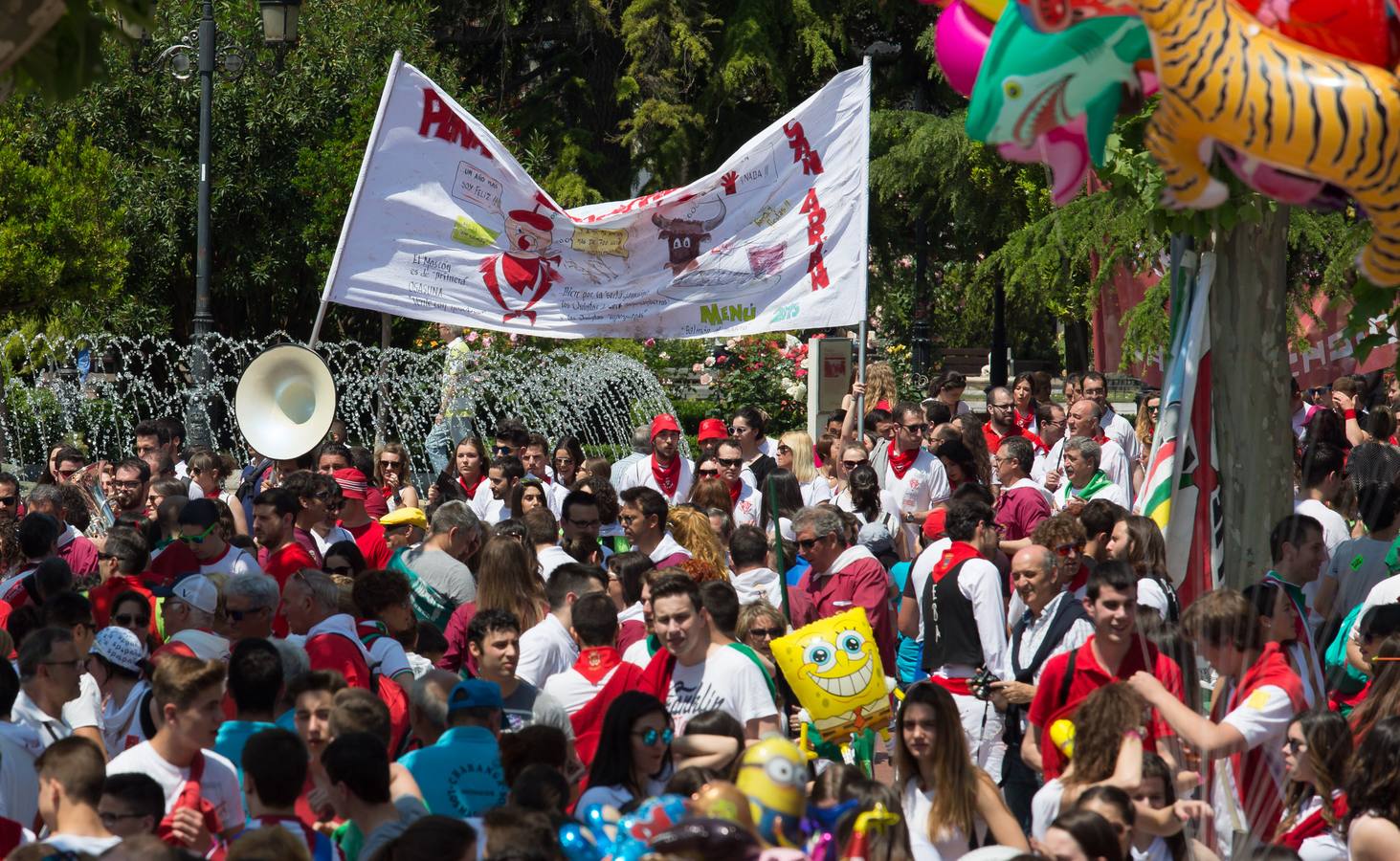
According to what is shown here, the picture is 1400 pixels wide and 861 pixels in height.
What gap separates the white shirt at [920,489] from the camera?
11.4 m

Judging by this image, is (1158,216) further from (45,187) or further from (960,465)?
(45,187)

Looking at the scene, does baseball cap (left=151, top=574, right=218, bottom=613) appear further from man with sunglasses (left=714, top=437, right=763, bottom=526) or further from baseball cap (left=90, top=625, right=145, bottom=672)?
man with sunglasses (left=714, top=437, right=763, bottom=526)

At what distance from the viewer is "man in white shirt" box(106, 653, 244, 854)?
5.36m

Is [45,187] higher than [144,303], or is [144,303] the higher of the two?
[45,187]

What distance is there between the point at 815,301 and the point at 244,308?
48.6ft

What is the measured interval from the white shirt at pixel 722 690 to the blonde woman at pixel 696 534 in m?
2.14

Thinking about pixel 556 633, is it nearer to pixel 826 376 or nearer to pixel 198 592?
pixel 198 592

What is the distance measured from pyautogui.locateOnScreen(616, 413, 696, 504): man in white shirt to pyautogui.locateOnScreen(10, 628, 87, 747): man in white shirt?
20.6ft

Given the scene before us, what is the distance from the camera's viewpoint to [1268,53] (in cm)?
430

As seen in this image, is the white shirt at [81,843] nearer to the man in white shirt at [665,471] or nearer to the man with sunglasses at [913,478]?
the man with sunglasses at [913,478]

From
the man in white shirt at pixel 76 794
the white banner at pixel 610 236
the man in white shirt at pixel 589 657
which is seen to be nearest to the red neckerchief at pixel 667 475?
the white banner at pixel 610 236

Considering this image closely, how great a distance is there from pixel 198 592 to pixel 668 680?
2185 millimetres

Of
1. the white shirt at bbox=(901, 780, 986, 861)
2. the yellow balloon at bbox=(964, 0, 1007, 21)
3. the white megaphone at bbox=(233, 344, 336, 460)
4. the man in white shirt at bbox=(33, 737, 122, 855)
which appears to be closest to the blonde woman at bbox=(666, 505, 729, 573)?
the white shirt at bbox=(901, 780, 986, 861)

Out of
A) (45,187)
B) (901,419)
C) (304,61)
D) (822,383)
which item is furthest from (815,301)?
(304,61)
